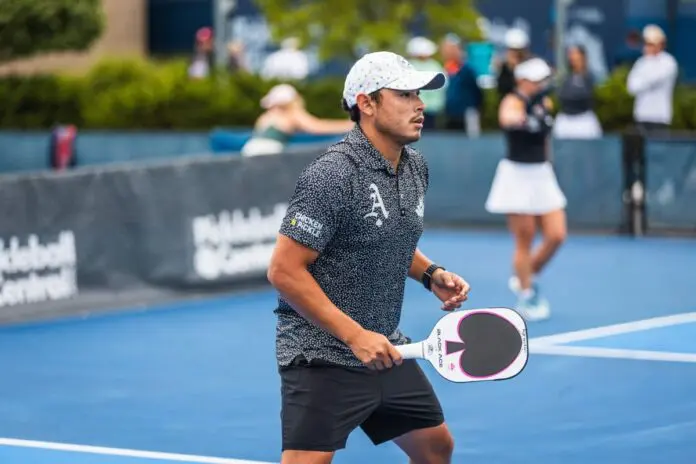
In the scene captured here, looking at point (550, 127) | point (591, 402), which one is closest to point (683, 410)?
point (591, 402)

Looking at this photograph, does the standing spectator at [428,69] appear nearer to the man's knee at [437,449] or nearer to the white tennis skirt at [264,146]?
the white tennis skirt at [264,146]

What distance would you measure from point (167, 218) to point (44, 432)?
5.36 meters

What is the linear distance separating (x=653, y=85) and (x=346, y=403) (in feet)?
50.1

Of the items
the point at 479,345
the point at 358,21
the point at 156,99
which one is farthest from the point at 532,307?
the point at 358,21

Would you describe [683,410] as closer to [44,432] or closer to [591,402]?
[591,402]

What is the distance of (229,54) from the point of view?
29.2 m

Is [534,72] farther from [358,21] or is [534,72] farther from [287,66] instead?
[287,66]

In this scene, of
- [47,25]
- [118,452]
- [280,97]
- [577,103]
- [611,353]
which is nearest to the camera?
[118,452]

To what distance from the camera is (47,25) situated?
85.7ft

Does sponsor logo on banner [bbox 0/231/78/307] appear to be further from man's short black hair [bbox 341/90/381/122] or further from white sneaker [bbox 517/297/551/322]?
man's short black hair [bbox 341/90/381/122]

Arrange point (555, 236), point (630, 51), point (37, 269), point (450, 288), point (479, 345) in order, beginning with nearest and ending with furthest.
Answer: point (479, 345), point (450, 288), point (555, 236), point (37, 269), point (630, 51)

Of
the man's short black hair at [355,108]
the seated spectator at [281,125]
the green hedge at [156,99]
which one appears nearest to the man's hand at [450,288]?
the man's short black hair at [355,108]

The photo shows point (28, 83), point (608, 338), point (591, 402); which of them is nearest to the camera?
point (591, 402)

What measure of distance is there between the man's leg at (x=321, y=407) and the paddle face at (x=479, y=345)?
315 millimetres
